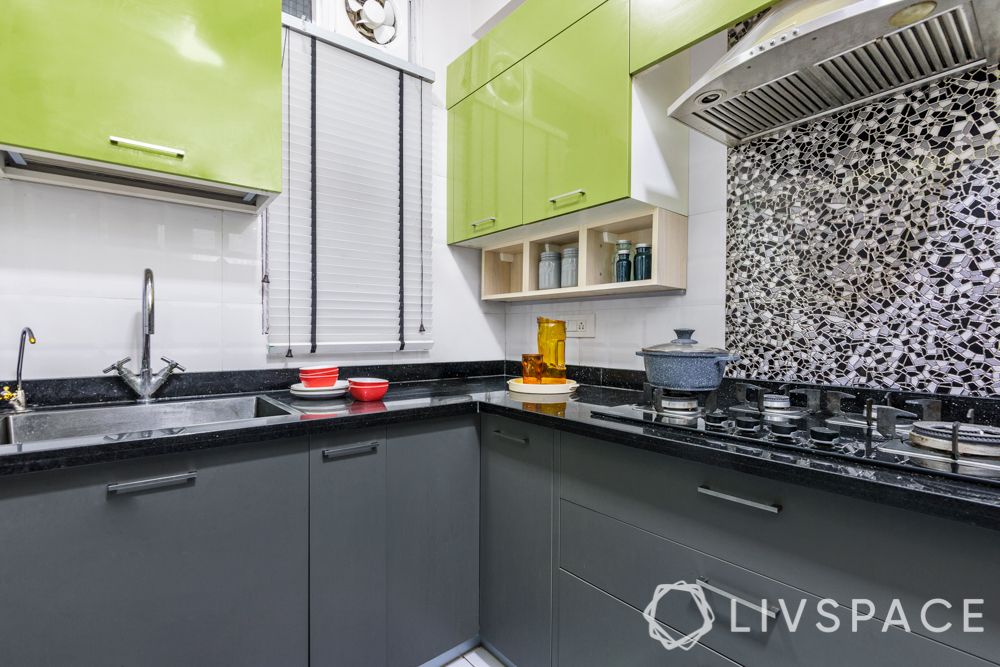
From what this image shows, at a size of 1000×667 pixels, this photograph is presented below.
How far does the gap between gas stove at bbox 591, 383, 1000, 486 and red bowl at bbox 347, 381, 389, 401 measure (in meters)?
0.71

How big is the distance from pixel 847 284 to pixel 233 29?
6.34 ft

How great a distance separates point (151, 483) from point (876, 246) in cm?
187

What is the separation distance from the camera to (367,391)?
5.10ft

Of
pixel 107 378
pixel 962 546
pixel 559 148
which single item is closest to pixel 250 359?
pixel 107 378

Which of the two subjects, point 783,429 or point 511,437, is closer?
point 783,429

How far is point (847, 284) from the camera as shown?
1.33 metres

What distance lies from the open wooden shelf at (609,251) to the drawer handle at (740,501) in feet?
2.67

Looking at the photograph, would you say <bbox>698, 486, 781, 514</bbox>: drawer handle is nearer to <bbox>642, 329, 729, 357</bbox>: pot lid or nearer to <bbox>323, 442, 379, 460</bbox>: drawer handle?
<bbox>642, 329, 729, 357</bbox>: pot lid

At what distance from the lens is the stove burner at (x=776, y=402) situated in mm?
1272

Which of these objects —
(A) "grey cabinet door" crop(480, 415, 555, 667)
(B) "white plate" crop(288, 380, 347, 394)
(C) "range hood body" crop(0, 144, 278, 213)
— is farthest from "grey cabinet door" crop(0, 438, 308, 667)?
(C) "range hood body" crop(0, 144, 278, 213)

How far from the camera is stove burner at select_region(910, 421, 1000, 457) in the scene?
0.82 m

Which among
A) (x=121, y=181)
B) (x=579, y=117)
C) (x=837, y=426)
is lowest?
(x=837, y=426)

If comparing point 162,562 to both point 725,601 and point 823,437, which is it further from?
point 823,437

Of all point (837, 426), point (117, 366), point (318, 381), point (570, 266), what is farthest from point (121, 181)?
point (837, 426)
